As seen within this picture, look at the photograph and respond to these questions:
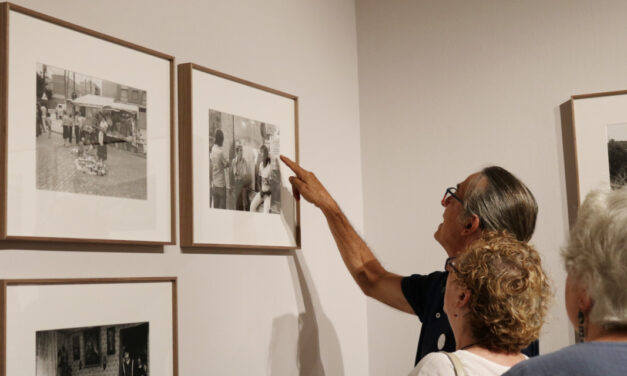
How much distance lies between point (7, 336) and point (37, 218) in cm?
23

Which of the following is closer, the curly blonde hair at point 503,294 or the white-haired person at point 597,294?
the white-haired person at point 597,294

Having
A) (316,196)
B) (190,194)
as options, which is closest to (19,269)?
(190,194)

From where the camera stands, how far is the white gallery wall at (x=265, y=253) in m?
1.71

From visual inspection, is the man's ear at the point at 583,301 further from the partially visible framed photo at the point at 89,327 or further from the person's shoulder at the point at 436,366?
the partially visible framed photo at the point at 89,327

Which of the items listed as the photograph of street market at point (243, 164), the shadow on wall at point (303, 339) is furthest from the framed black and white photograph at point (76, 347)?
the shadow on wall at point (303, 339)

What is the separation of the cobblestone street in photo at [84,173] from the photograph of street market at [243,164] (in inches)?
10.4

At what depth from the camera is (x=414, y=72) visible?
8.95 feet

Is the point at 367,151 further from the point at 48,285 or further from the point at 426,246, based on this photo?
the point at 48,285

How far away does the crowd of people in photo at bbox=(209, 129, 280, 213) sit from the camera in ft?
6.48

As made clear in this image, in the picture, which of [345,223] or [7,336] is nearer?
[7,336]

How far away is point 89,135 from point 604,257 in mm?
1094

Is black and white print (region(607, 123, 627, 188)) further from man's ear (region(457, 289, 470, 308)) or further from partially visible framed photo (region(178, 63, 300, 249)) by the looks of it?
man's ear (region(457, 289, 470, 308))

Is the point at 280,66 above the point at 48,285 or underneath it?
above

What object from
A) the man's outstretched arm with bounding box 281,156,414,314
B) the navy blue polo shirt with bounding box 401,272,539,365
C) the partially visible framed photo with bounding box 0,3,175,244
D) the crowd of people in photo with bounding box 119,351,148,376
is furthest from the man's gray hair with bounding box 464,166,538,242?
the crowd of people in photo with bounding box 119,351,148,376
